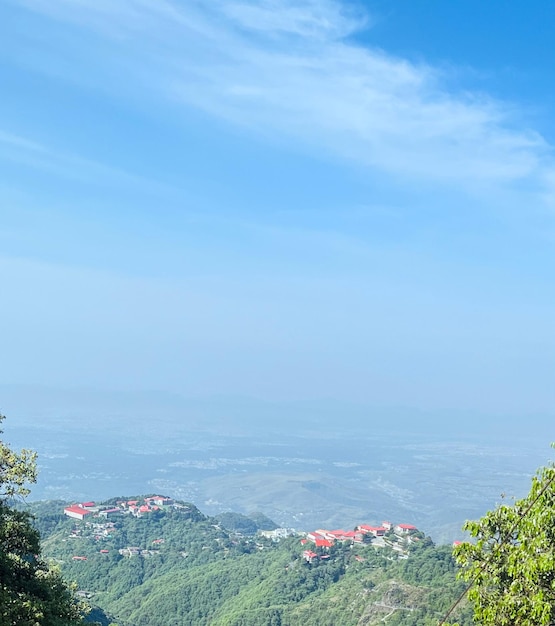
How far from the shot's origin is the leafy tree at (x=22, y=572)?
11.0 m

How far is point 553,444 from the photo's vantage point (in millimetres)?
8086

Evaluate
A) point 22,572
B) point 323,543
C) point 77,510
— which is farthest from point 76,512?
point 22,572

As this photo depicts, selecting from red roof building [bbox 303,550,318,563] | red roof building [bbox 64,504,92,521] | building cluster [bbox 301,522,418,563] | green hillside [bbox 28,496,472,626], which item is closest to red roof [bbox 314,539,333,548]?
building cluster [bbox 301,522,418,563]

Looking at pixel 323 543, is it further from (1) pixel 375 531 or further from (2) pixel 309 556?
(1) pixel 375 531

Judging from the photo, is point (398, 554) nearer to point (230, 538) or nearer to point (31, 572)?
point (230, 538)

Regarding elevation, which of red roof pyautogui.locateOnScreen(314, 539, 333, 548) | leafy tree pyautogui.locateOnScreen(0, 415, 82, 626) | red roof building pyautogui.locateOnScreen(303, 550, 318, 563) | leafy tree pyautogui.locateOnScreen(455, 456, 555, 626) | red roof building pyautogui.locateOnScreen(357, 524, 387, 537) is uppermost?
leafy tree pyautogui.locateOnScreen(455, 456, 555, 626)

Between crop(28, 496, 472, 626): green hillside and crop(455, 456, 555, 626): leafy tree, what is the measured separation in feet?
108

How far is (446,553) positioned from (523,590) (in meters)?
55.5

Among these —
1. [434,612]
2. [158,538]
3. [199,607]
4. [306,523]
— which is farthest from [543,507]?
[306,523]

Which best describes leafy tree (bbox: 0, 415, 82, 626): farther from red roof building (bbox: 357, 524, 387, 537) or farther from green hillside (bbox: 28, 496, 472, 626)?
red roof building (bbox: 357, 524, 387, 537)

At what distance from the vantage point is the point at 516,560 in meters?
7.89

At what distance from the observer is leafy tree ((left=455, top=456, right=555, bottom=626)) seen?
736cm

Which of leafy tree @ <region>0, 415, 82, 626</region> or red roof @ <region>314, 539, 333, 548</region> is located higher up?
leafy tree @ <region>0, 415, 82, 626</region>

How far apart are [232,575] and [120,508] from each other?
3355 cm
